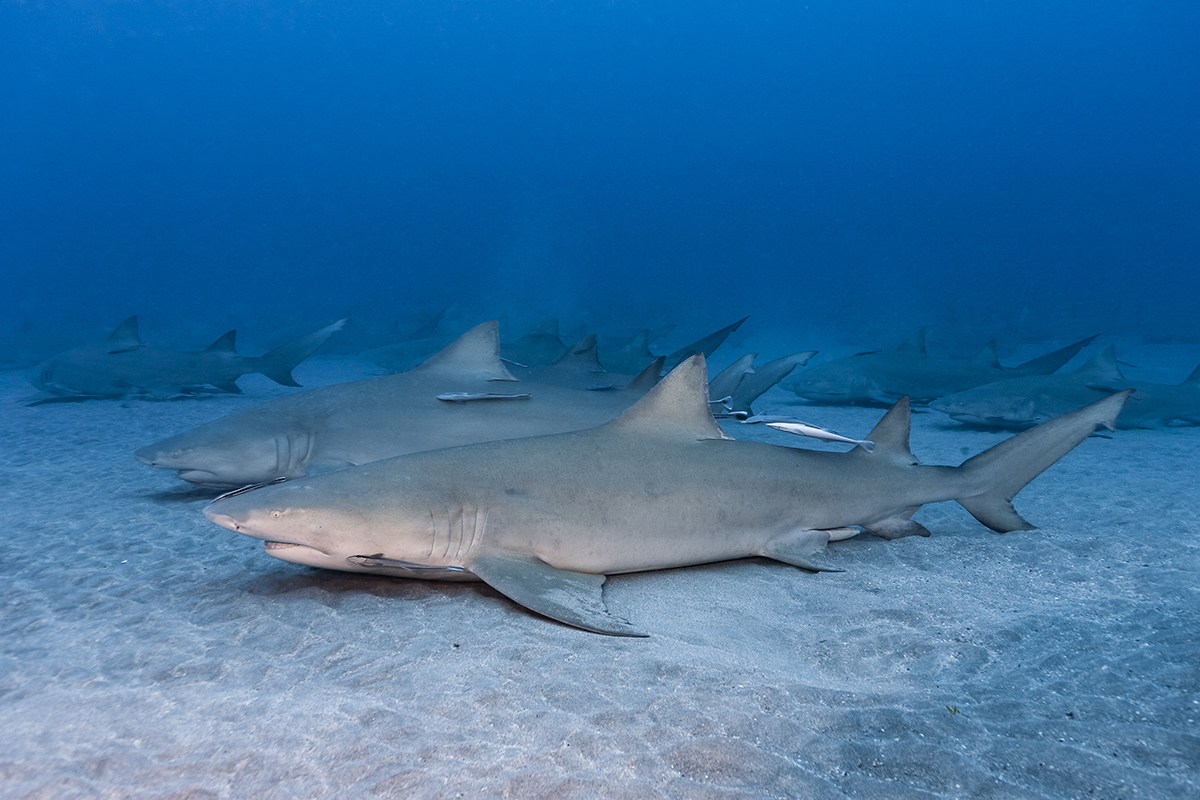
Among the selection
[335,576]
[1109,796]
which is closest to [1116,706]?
[1109,796]

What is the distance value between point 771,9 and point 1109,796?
424ft

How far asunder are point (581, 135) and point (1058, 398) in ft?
384

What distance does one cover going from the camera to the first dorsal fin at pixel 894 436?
3.65 meters

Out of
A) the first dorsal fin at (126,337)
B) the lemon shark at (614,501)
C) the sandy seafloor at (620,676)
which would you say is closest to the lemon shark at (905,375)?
the sandy seafloor at (620,676)

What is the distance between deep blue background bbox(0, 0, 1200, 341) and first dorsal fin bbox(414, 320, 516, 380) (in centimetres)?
8820

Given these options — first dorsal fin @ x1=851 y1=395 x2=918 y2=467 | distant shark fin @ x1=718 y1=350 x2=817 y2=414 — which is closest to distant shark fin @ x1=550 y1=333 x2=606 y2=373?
distant shark fin @ x1=718 y1=350 x2=817 y2=414

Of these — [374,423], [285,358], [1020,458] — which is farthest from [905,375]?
[285,358]

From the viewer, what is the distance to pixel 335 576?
3.08 m

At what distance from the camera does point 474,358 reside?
5.04 meters

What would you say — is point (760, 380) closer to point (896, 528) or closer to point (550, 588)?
point (896, 528)

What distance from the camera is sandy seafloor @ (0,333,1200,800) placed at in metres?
1.53

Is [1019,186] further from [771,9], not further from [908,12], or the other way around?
[771,9]

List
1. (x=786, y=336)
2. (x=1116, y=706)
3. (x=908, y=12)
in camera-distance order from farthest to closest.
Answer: (x=908, y=12) < (x=786, y=336) < (x=1116, y=706)

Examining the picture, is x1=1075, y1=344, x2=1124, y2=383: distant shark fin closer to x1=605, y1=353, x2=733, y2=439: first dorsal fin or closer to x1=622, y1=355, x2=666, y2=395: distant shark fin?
x1=622, y1=355, x2=666, y2=395: distant shark fin
